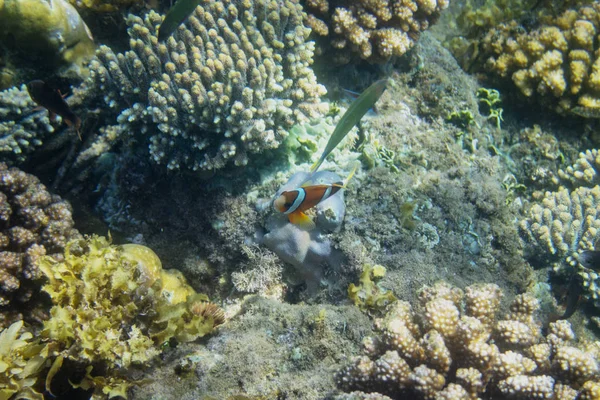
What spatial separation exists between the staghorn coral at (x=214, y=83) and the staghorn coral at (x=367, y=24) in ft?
2.54

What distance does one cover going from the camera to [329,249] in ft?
12.4

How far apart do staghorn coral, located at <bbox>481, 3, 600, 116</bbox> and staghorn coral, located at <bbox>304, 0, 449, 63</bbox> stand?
160 cm

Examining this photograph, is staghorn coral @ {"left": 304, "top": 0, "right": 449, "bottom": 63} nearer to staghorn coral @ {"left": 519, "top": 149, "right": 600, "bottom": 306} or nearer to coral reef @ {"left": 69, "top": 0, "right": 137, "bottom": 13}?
coral reef @ {"left": 69, "top": 0, "right": 137, "bottom": 13}

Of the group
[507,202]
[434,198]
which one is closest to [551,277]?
Answer: [507,202]

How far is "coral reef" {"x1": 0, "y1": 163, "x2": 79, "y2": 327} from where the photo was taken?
11.2ft

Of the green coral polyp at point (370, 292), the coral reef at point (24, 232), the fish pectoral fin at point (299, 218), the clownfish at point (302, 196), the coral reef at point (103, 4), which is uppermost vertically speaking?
the clownfish at point (302, 196)

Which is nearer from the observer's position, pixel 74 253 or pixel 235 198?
pixel 74 253

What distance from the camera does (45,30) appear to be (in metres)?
3.91

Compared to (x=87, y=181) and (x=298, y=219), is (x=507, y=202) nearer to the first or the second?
(x=298, y=219)

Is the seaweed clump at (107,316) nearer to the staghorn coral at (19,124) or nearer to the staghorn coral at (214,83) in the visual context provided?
the staghorn coral at (214,83)

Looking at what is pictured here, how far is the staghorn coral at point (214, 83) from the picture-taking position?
362 cm

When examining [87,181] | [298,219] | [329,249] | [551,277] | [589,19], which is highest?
[589,19]

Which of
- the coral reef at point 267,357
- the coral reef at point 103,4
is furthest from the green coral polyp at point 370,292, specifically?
the coral reef at point 103,4

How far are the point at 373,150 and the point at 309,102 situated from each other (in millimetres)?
940
